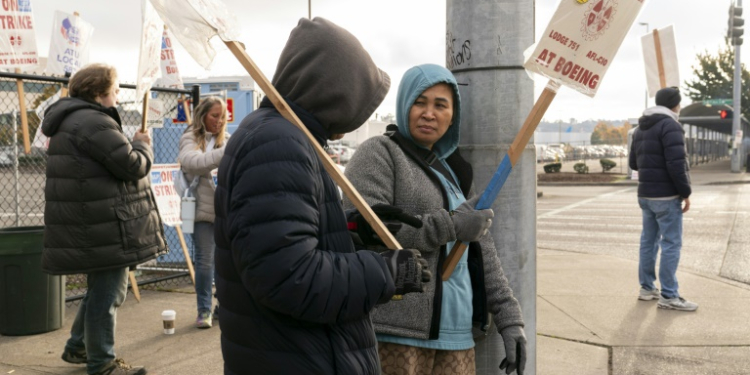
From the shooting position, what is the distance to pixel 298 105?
191 centimetres

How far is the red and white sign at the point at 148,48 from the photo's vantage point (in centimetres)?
466

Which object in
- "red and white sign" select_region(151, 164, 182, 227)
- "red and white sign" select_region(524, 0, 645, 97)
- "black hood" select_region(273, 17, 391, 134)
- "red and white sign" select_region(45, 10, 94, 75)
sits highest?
"red and white sign" select_region(45, 10, 94, 75)

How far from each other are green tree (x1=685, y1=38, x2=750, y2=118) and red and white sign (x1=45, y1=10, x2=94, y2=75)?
45727mm

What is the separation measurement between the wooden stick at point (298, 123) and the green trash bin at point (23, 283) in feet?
13.4

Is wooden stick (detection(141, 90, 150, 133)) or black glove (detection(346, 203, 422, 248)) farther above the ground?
wooden stick (detection(141, 90, 150, 133))

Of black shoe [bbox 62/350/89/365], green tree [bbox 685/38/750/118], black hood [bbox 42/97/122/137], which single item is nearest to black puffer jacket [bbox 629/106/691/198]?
black hood [bbox 42/97/122/137]

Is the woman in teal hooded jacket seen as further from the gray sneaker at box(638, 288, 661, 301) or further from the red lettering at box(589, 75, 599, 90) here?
the gray sneaker at box(638, 288, 661, 301)

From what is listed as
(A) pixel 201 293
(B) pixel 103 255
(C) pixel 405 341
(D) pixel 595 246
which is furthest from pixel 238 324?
(D) pixel 595 246

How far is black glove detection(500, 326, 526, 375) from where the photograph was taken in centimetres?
261

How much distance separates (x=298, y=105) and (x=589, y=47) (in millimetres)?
1146

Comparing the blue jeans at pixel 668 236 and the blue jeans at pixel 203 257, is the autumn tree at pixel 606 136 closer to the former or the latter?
the blue jeans at pixel 668 236

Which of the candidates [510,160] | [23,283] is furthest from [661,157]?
[23,283]

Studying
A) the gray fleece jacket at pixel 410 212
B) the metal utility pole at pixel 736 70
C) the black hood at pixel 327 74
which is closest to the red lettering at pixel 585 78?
the gray fleece jacket at pixel 410 212

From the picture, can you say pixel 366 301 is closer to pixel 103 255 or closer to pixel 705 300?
pixel 103 255
